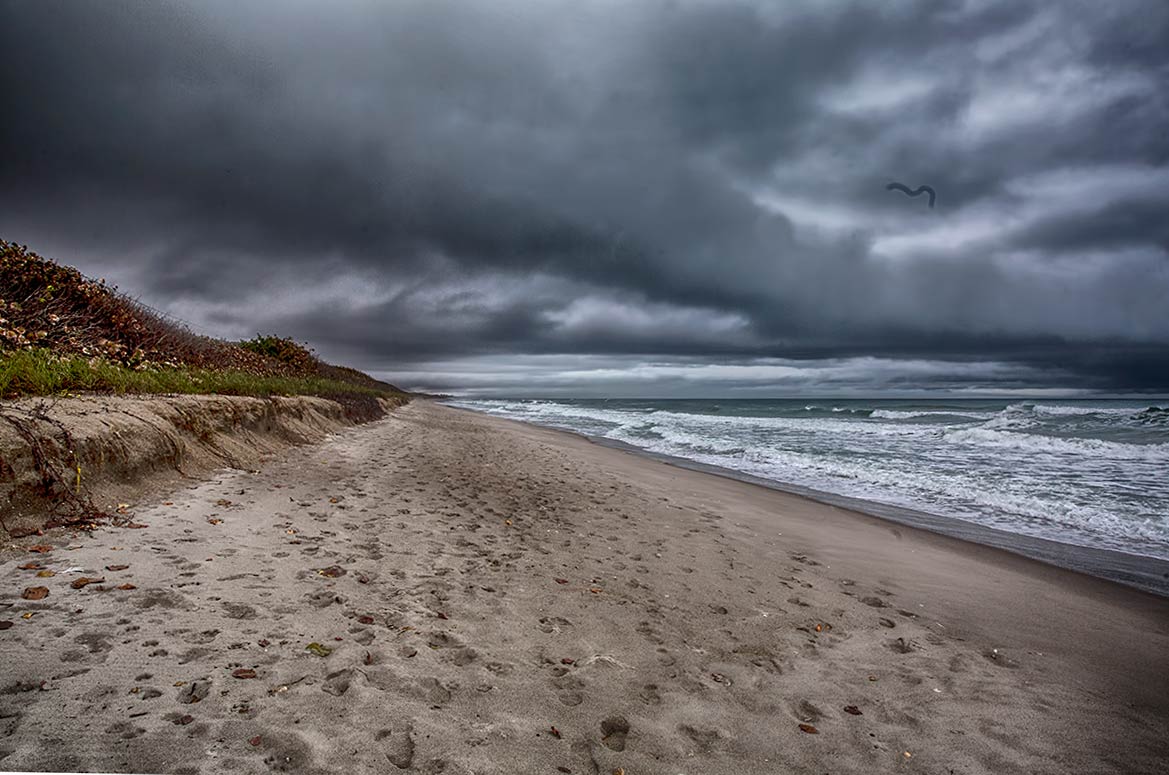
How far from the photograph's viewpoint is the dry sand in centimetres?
275

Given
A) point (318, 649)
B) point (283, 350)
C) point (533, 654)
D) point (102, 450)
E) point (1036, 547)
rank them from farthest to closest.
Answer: point (283, 350) → point (1036, 547) → point (102, 450) → point (533, 654) → point (318, 649)

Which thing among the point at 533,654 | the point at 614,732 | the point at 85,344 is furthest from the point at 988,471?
the point at 85,344

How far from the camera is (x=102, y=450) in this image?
568 cm

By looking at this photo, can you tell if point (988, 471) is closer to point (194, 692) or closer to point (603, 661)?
point (603, 661)

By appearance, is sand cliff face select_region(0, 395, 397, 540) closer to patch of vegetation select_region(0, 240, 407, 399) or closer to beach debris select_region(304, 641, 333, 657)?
patch of vegetation select_region(0, 240, 407, 399)

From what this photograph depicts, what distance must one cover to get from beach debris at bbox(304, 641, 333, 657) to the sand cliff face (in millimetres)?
2909

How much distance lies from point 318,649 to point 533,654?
1.45 metres

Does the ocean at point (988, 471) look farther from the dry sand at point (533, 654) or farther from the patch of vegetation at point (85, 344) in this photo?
the patch of vegetation at point (85, 344)

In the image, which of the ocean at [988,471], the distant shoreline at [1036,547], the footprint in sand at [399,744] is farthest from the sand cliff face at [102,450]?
the ocean at [988,471]

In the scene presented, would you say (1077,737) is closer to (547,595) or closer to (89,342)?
(547,595)

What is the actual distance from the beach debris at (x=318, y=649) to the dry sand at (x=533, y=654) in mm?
24

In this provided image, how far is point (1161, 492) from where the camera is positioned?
12.7 m

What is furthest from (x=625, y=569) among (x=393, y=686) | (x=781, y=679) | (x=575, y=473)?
(x=575, y=473)

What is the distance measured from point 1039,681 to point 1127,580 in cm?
489
